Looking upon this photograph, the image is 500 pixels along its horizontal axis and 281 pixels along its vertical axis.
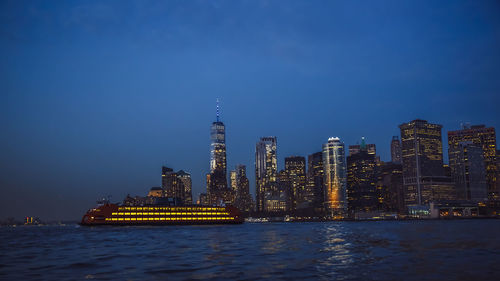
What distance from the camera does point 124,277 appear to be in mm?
36406

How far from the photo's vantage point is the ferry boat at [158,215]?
167 meters

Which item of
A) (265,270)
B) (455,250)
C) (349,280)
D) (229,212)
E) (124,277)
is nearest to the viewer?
(349,280)

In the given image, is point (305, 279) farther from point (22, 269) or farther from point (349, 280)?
point (22, 269)

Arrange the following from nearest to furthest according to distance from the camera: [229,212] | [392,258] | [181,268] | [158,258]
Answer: [181,268]
[392,258]
[158,258]
[229,212]

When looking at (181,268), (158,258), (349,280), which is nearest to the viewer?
(349,280)

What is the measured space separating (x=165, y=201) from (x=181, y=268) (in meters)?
148

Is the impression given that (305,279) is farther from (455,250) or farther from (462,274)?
(455,250)

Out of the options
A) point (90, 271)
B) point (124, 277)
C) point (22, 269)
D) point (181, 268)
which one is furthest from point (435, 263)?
point (22, 269)

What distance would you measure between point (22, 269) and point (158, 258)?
1417 cm

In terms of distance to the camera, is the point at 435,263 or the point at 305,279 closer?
the point at 305,279

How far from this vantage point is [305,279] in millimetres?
34406

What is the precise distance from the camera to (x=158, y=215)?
176000 mm

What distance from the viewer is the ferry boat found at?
6585 inches

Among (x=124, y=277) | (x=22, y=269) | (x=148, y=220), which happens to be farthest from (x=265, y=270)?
(x=148, y=220)
